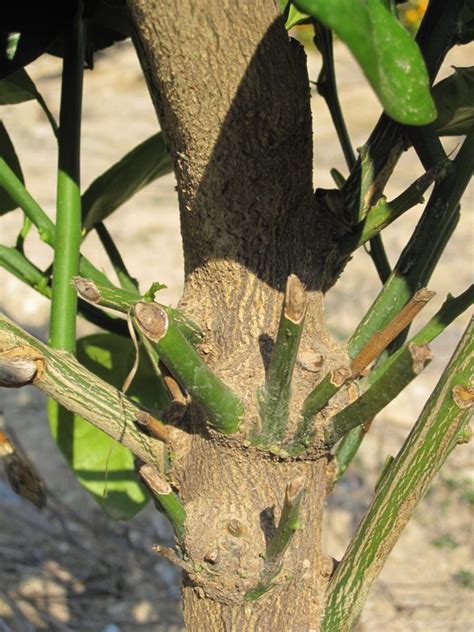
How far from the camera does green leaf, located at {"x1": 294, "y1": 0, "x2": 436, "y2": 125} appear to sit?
26 centimetres

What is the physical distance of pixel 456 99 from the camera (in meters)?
0.52

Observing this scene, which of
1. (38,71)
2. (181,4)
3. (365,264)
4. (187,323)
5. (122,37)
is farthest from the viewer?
(38,71)

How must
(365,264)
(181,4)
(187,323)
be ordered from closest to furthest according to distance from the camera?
(181,4) < (187,323) < (365,264)

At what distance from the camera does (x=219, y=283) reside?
0.51m

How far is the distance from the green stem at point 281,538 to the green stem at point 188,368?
52 millimetres

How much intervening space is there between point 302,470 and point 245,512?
0.04 m

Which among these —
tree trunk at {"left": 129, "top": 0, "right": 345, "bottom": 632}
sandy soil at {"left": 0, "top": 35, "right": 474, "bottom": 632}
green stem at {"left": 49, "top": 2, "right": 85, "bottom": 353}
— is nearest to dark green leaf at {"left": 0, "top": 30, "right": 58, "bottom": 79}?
green stem at {"left": 49, "top": 2, "right": 85, "bottom": 353}

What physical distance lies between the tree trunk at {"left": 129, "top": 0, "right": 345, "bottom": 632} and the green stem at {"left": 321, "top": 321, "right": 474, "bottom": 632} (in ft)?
0.09

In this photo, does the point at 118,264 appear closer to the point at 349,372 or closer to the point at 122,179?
the point at 122,179

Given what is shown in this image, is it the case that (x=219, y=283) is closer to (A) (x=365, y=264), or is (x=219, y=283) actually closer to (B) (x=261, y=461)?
(B) (x=261, y=461)

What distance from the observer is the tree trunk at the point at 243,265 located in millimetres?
421

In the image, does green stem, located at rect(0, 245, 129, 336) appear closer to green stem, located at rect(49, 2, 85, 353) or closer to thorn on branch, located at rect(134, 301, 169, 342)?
green stem, located at rect(49, 2, 85, 353)

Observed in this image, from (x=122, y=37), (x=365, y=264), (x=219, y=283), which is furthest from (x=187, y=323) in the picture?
(x=365, y=264)

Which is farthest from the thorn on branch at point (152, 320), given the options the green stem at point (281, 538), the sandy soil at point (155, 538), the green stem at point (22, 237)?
the sandy soil at point (155, 538)
